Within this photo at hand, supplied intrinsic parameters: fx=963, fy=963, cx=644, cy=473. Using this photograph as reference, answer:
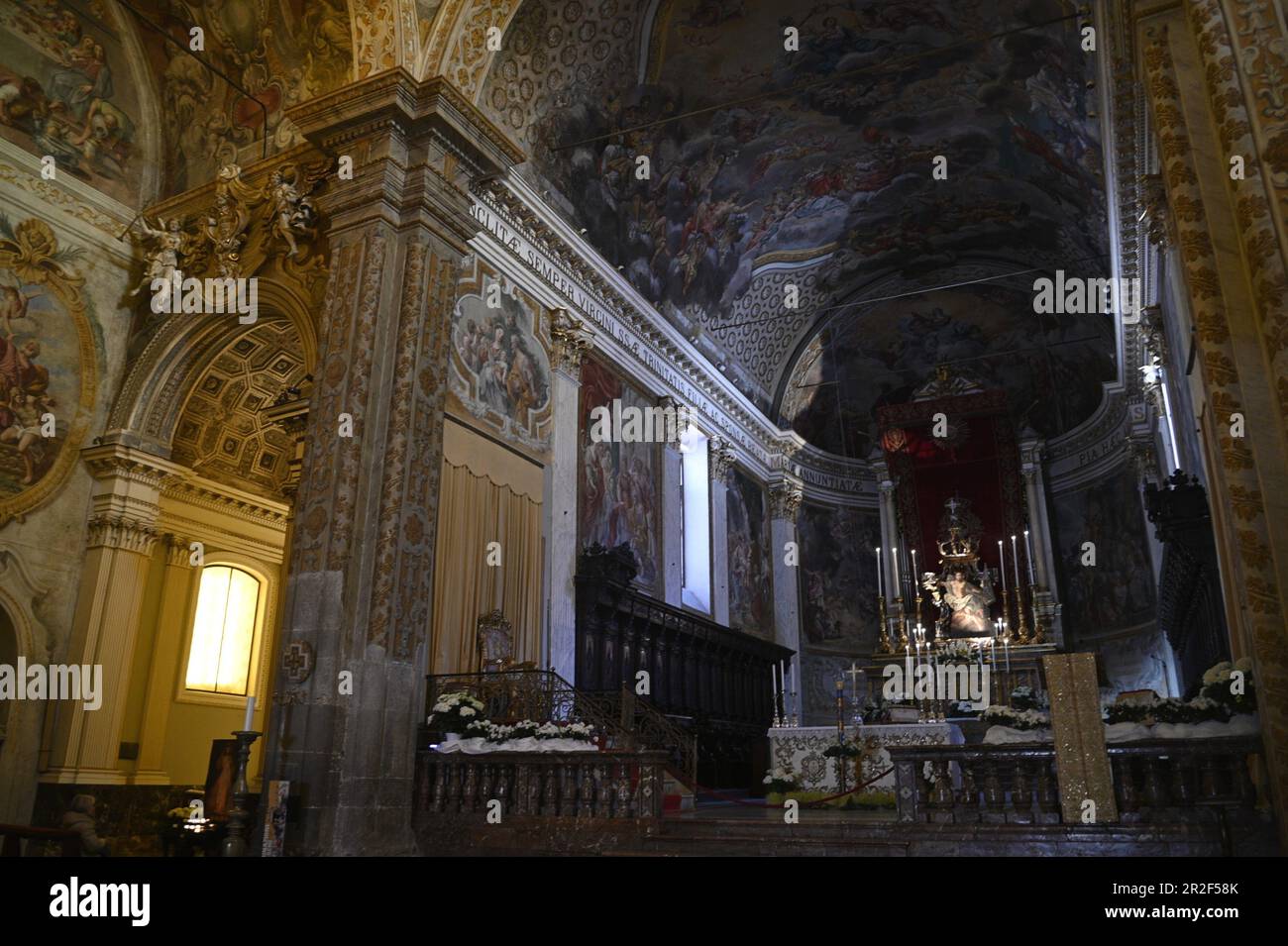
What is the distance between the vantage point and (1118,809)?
6.91 m

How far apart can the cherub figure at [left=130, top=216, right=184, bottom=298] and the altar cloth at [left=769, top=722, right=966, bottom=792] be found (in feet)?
32.7

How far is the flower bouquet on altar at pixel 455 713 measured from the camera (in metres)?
9.37

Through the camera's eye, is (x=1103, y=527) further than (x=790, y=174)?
Yes

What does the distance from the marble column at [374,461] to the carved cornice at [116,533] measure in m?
4.15

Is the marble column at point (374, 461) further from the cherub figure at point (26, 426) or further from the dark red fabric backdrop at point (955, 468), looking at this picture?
the dark red fabric backdrop at point (955, 468)

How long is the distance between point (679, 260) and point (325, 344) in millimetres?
9737

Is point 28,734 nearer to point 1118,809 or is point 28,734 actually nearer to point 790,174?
point 1118,809

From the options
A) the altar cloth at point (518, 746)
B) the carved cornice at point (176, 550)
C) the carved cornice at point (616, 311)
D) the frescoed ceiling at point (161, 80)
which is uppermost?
the frescoed ceiling at point (161, 80)

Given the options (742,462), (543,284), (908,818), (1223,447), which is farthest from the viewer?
(742,462)

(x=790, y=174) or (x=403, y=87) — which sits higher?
(x=790, y=174)

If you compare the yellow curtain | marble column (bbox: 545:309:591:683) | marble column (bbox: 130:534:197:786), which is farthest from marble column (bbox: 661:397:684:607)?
marble column (bbox: 130:534:197:786)

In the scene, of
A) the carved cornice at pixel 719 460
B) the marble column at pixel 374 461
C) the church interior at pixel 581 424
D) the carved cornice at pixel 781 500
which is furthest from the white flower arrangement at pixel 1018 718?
the carved cornice at pixel 781 500

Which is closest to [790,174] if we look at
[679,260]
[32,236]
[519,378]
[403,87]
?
[679,260]

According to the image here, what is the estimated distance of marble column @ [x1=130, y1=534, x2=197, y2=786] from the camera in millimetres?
13938
